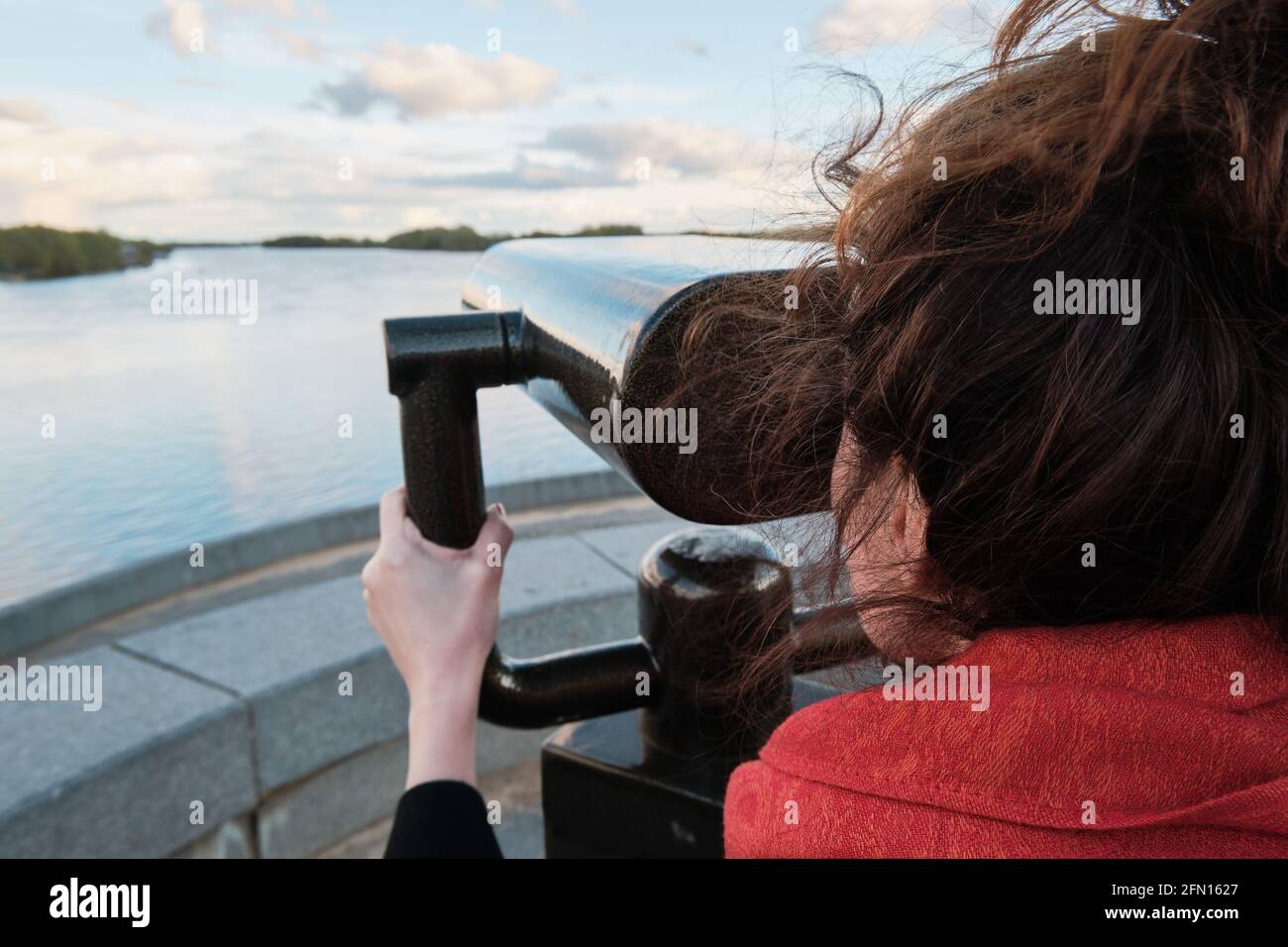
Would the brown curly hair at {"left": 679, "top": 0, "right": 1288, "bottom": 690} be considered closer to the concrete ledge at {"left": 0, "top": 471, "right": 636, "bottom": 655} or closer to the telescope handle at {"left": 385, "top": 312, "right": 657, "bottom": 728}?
the telescope handle at {"left": 385, "top": 312, "right": 657, "bottom": 728}

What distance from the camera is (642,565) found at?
44.3 inches

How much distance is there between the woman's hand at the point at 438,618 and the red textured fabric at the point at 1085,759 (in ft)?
1.40

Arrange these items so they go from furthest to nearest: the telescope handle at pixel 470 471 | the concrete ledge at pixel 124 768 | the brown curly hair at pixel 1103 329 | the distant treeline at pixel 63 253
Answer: the distant treeline at pixel 63 253, the concrete ledge at pixel 124 768, the telescope handle at pixel 470 471, the brown curly hair at pixel 1103 329

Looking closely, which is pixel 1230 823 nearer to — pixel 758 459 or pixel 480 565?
pixel 758 459

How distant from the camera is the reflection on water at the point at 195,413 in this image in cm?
270

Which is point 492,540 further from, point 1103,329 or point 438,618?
point 1103,329

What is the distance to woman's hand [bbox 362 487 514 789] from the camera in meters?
1.00

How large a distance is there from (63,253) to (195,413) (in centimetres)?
64

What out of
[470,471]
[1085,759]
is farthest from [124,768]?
[1085,759]

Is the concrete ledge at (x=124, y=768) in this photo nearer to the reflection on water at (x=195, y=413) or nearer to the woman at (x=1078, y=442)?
the reflection on water at (x=195, y=413)

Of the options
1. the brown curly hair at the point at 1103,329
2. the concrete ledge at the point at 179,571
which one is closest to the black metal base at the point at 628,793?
the brown curly hair at the point at 1103,329
